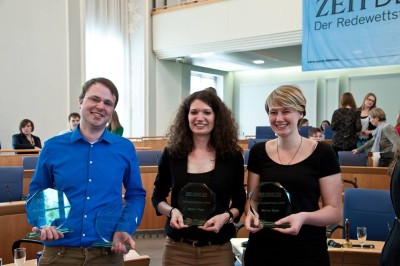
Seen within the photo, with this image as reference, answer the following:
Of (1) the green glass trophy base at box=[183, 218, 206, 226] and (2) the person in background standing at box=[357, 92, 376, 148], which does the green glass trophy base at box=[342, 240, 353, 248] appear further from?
(2) the person in background standing at box=[357, 92, 376, 148]

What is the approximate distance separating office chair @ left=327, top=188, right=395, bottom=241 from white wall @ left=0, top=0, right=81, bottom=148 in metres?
7.71

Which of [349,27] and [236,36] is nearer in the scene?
[349,27]

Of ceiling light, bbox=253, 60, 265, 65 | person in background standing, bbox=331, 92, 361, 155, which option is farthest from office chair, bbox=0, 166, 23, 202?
ceiling light, bbox=253, 60, 265, 65

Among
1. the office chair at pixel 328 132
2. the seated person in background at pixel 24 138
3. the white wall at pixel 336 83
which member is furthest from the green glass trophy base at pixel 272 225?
the white wall at pixel 336 83

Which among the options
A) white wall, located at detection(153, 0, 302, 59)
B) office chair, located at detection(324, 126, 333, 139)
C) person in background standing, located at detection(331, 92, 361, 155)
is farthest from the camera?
office chair, located at detection(324, 126, 333, 139)

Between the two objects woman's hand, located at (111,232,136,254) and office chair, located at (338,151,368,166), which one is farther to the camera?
office chair, located at (338,151,368,166)

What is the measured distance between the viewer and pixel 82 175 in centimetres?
175

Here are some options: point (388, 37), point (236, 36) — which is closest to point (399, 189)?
point (388, 37)

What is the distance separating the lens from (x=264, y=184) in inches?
68.8

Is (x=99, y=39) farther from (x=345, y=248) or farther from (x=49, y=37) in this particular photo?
(x=345, y=248)

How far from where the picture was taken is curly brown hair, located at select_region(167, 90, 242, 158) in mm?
2023

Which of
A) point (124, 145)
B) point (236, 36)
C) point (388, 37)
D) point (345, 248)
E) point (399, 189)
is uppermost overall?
point (236, 36)

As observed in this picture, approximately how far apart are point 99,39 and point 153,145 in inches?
135

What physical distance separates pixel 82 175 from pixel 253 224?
73 cm
